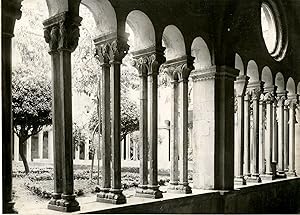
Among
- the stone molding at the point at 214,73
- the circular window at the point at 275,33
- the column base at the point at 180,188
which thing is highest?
the circular window at the point at 275,33

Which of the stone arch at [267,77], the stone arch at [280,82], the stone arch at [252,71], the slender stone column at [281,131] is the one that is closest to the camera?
the stone arch at [252,71]

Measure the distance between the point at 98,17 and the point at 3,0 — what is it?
2.00 metres

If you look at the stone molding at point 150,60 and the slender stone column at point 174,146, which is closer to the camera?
the stone molding at point 150,60

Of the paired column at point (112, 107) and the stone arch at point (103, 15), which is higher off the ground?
the stone arch at point (103, 15)

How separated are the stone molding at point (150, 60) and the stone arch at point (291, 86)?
5.78m

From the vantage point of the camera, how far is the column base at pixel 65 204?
459 centimetres

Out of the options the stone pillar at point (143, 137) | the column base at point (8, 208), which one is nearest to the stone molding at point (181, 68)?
the stone pillar at point (143, 137)

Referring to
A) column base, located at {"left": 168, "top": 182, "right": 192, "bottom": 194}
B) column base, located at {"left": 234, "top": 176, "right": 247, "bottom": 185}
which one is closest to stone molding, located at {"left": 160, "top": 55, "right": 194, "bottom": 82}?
column base, located at {"left": 168, "top": 182, "right": 192, "bottom": 194}

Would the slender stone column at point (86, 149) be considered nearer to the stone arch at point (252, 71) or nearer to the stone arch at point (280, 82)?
the stone arch at point (252, 71)

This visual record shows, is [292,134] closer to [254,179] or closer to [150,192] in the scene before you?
[254,179]

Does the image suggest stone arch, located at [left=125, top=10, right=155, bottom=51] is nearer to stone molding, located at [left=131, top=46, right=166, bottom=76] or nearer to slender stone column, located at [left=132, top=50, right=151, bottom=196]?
stone molding, located at [left=131, top=46, right=166, bottom=76]

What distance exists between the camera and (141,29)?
641 cm

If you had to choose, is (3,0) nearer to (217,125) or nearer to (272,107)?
(217,125)

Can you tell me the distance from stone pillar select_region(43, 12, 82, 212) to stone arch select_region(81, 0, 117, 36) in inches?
31.2
